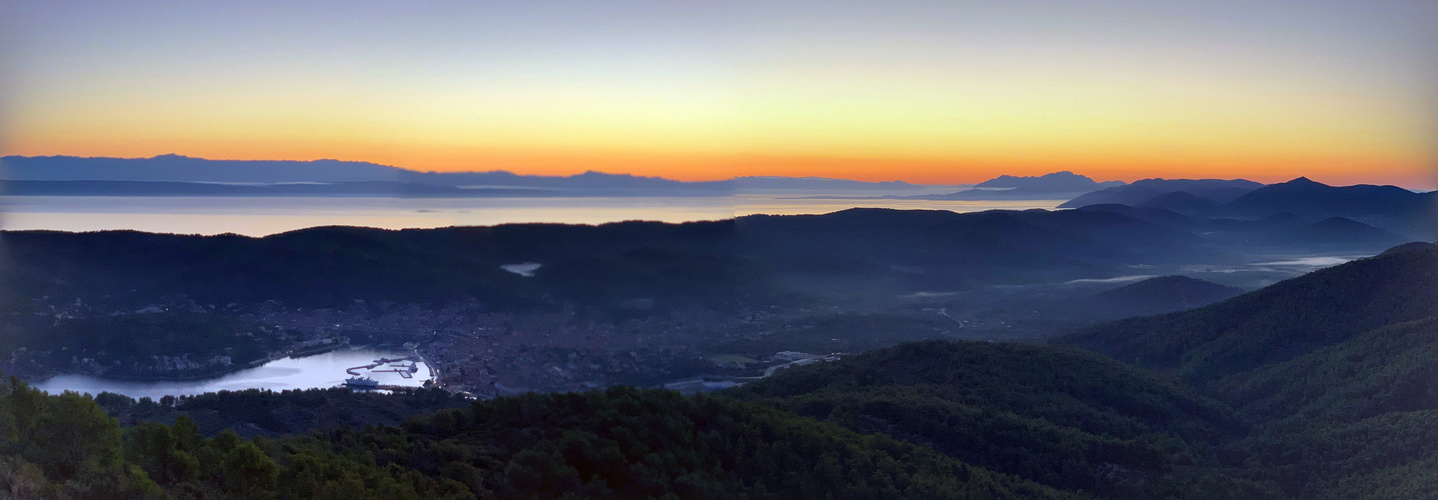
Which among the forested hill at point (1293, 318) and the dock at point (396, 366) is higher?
the forested hill at point (1293, 318)

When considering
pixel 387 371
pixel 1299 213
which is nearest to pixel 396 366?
pixel 387 371

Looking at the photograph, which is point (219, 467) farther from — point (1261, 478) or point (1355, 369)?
point (1355, 369)

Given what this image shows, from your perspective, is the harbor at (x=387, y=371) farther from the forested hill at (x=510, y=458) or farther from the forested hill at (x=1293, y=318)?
the forested hill at (x=1293, y=318)

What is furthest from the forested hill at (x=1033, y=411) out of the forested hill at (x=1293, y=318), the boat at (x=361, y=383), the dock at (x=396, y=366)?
the dock at (x=396, y=366)

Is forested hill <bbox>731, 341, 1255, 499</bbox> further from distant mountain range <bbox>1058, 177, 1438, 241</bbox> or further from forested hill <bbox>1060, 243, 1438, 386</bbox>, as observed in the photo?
distant mountain range <bbox>1058, 177, 1438, 241</bbox>

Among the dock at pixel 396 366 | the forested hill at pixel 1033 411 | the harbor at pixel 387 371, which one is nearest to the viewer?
the forested hill at pixel 1033 411

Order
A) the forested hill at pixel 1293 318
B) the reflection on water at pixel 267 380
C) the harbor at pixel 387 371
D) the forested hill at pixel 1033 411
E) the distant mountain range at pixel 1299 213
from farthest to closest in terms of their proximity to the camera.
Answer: the distant mountain range at pixel 1299 213 < the harbor at pixel 387 371 < the reflection on water at pixel 267 380 < the forested hill at pixel 1293 318 < the forested hill at pixel 1033 411

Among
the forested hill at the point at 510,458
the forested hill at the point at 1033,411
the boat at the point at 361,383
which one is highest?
the forested hill at the point at 510,458

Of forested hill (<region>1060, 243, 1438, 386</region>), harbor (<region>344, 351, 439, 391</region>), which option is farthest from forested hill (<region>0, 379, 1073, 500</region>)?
harbor (<region>344, 351, 439, 391</region>)
